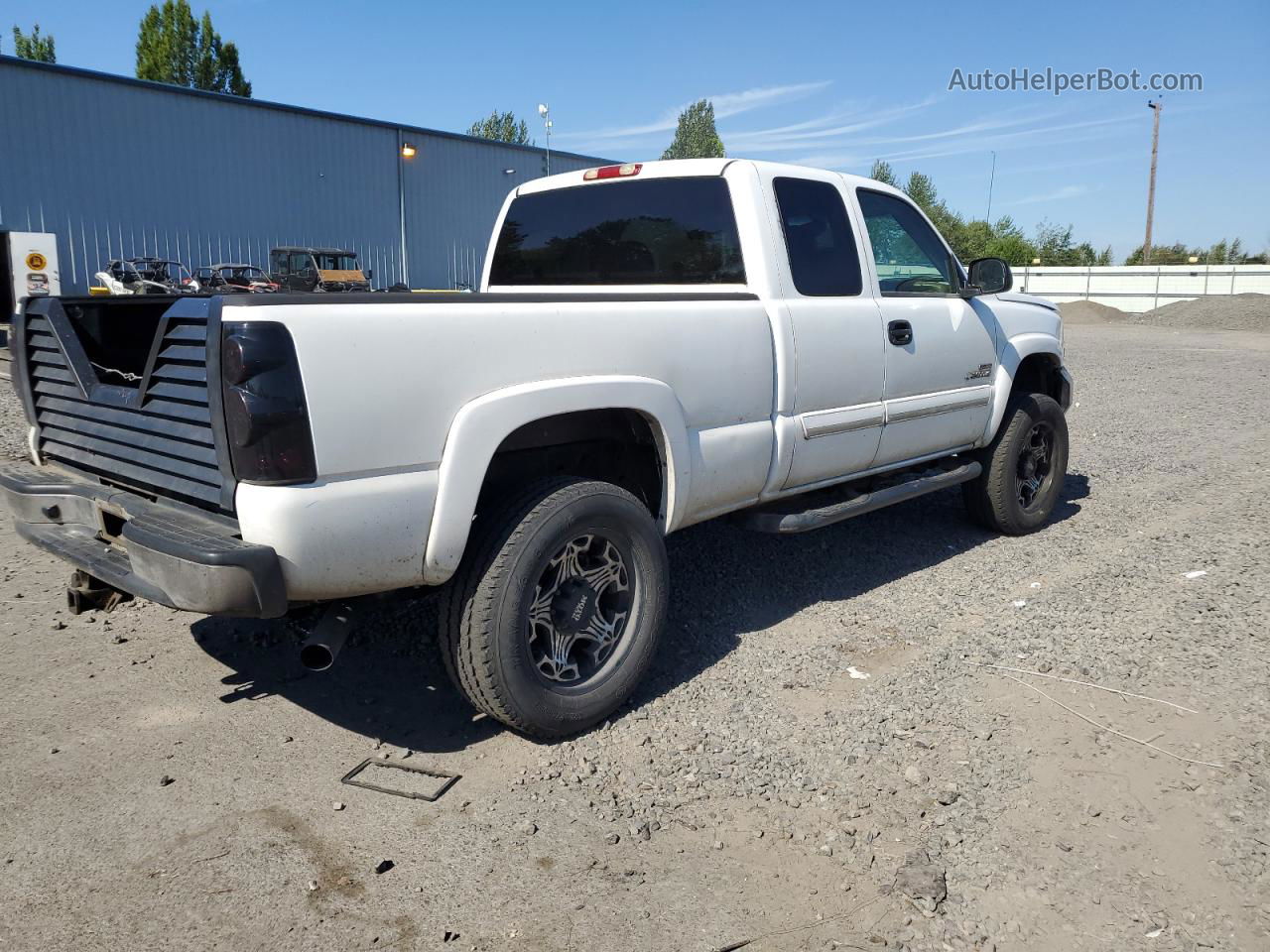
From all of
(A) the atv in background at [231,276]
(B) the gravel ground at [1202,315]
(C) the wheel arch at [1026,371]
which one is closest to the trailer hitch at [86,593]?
(C) the wheel arch at [1026,371]

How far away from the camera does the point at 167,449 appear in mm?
3094

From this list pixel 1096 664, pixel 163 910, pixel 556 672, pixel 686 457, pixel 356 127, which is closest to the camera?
pixel 163 910

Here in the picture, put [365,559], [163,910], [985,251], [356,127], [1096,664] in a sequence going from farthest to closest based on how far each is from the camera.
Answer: [985,251] → [356,127] → [1096,664] → [365,559] → [163,910]

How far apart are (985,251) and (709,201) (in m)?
53.1

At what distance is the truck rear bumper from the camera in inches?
107

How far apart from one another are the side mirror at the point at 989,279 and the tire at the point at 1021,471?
85cm

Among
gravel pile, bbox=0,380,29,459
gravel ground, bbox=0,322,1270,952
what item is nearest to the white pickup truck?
gravel ground, bbox=0,322,1270,952

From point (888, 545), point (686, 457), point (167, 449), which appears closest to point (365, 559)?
point (167, 449)

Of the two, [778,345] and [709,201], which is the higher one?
[709,201]

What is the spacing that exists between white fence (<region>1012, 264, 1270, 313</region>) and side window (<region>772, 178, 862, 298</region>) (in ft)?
129

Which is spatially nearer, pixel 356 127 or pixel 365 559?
pixel 365 559

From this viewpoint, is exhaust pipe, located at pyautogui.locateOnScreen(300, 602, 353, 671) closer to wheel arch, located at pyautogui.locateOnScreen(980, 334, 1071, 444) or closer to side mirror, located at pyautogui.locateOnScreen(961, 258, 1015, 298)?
side mirror, located at pyautogui.locateOnScreen(961, 258, 1015, 298)

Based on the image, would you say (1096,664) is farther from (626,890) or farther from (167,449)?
(167,449)

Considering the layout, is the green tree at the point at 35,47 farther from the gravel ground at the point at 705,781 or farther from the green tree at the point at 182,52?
the gravel ground at the point at 705,781
